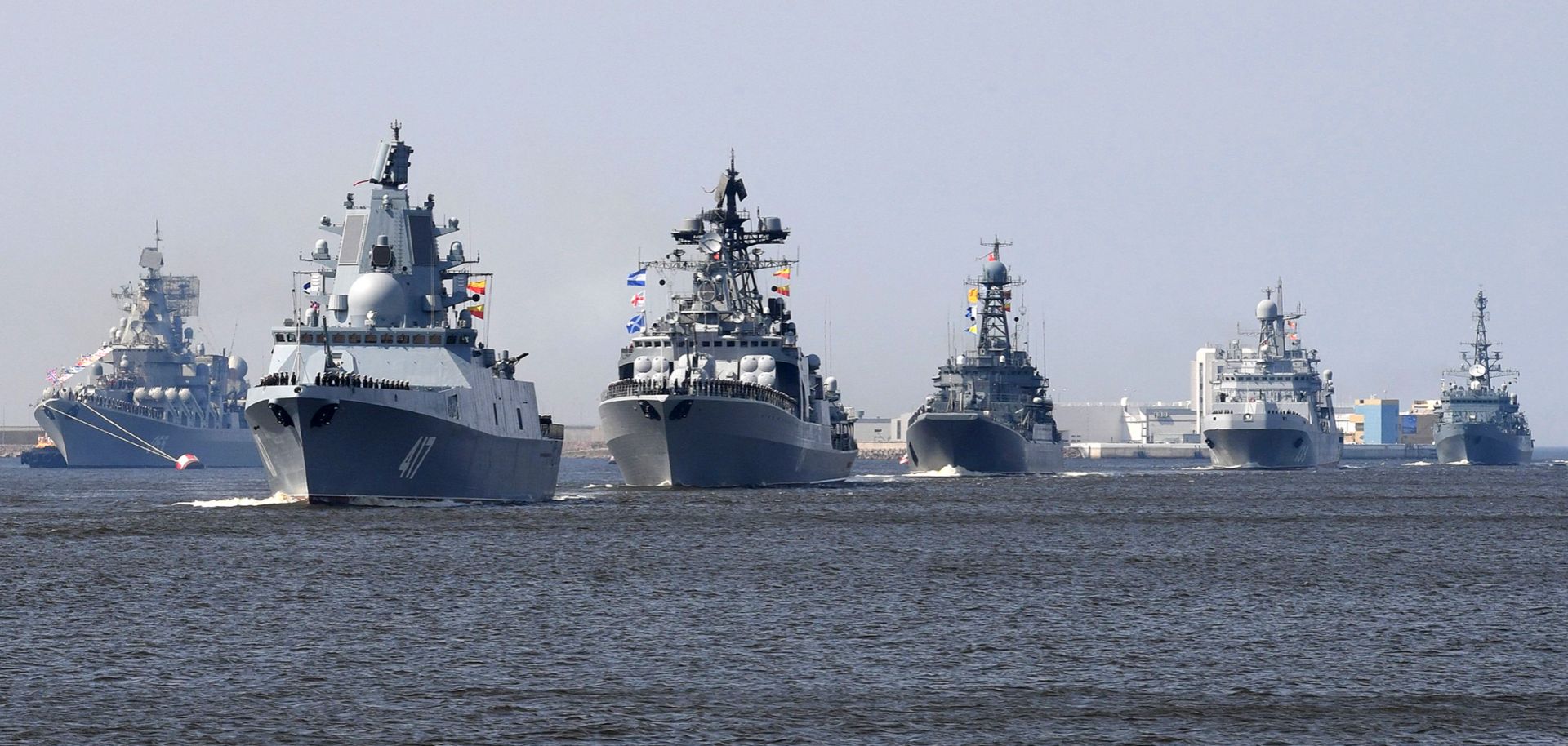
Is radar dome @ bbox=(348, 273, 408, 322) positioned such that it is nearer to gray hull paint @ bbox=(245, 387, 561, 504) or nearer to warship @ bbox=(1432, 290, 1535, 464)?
gray hull paint @ bbox=(245, 387, 561, 504)

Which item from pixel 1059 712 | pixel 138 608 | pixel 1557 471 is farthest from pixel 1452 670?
pixel 1557 471

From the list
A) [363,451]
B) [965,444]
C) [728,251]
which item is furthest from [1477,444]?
[363,451]

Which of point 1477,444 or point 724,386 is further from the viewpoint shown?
point 1477,444

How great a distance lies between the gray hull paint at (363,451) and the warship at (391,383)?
4cm

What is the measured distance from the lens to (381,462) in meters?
56.2

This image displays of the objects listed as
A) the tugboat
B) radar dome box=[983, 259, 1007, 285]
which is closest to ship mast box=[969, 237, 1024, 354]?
radar dome box=[983, 259, 1007, 285]

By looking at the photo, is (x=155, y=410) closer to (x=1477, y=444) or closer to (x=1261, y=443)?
(x=1261, y=443)

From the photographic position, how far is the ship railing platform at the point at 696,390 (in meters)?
74.5

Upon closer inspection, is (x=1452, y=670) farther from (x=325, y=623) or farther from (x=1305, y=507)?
(x=1305, y=507)

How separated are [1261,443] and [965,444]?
1326 inches

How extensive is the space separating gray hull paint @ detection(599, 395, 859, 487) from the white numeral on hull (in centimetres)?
1753

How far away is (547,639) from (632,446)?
47.9m

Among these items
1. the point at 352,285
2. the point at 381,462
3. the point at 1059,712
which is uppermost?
the point at 352,285

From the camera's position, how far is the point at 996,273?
128m
